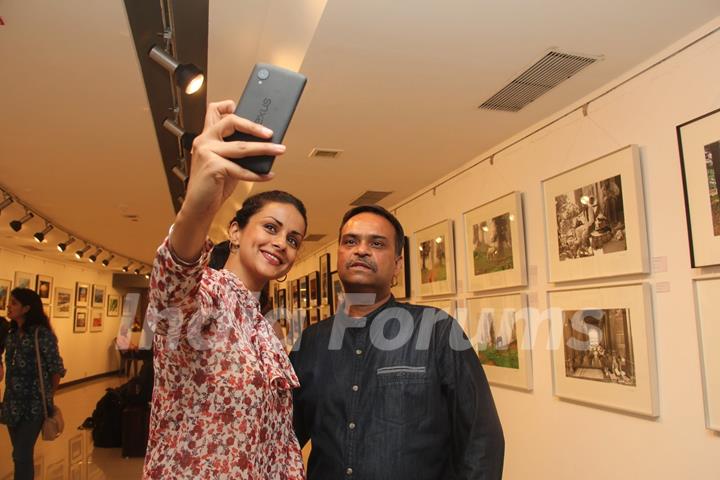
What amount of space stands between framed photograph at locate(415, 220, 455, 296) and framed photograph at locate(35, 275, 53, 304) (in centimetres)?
847

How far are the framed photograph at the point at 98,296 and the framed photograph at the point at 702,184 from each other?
13.7m

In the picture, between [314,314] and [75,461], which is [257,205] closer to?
[75,461]

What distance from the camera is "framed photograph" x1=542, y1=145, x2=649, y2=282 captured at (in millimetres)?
2600

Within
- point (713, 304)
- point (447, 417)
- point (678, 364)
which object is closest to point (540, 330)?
point (678, 364)

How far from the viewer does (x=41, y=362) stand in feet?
12.7

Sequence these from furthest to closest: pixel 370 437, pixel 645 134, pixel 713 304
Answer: pixel 645 134, pixel 713 304, pixel 370 437

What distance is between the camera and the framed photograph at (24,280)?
9.55 meters

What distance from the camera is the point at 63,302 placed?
1157 cm

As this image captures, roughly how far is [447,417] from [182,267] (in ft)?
3.12

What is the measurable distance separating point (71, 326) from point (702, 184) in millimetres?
12613

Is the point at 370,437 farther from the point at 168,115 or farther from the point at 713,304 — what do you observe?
the point at 168,115

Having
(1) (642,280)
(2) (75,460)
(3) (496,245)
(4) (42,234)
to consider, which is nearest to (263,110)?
(1) (642,280)

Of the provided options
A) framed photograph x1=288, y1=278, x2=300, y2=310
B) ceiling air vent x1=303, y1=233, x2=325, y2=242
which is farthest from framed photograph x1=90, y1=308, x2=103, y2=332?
ceiling air vent x1=303, y1=233, x2=325, y2=242

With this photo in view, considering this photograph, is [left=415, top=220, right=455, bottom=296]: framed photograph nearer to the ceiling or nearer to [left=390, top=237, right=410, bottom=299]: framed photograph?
[left=390, top=237, right=410, bottom=299]: framed photograph
